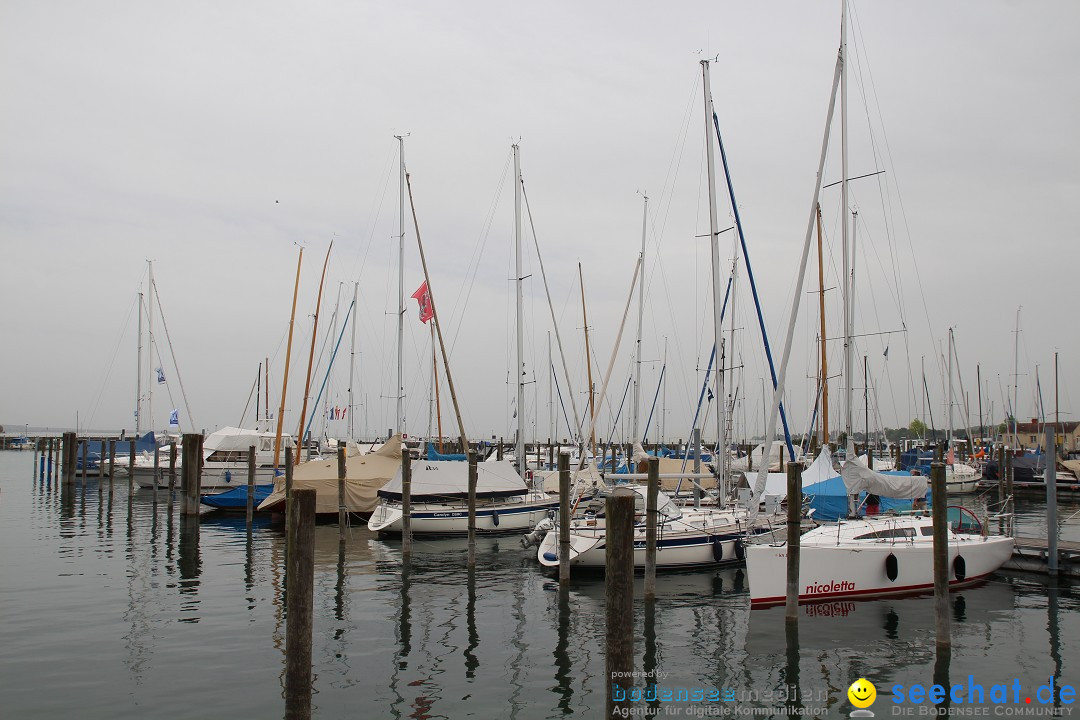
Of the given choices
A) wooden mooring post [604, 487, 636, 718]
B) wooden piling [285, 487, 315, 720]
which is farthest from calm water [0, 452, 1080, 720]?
wooden mooring post [604, 487, 636, 718]

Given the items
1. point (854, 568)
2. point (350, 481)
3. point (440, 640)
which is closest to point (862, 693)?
point (854, 568)

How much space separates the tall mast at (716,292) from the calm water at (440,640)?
3718mm

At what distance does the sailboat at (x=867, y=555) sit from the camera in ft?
56.8

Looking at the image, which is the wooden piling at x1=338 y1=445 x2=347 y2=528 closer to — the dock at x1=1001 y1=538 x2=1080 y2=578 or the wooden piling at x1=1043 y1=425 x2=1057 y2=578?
the dock at x1=1001 y1=538 x2=1080 y2=578

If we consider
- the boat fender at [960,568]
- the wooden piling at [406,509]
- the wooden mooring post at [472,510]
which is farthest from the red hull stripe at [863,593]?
the wooden piling at [406,509]

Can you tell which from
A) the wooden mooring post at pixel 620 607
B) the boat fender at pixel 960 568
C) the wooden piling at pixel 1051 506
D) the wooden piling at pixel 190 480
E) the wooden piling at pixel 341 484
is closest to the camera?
the wooden mooring post at pixel 620 607

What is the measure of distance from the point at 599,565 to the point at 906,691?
9.72 metres

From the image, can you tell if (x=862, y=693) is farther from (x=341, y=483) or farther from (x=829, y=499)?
(x=341, y=483)

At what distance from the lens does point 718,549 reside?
73.3ft

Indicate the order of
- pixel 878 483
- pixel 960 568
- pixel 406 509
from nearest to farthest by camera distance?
pixel 960 568 → pixel 878 483 → pixel 406 509

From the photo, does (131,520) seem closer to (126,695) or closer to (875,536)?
(126,695)

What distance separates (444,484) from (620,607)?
20.2 meters

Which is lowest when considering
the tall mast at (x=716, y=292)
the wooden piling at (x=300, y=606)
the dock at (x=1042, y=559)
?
the dock at (x=1042, y=559)

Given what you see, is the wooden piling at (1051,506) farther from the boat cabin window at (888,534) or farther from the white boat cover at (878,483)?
the boat cabin window at (888,534)
